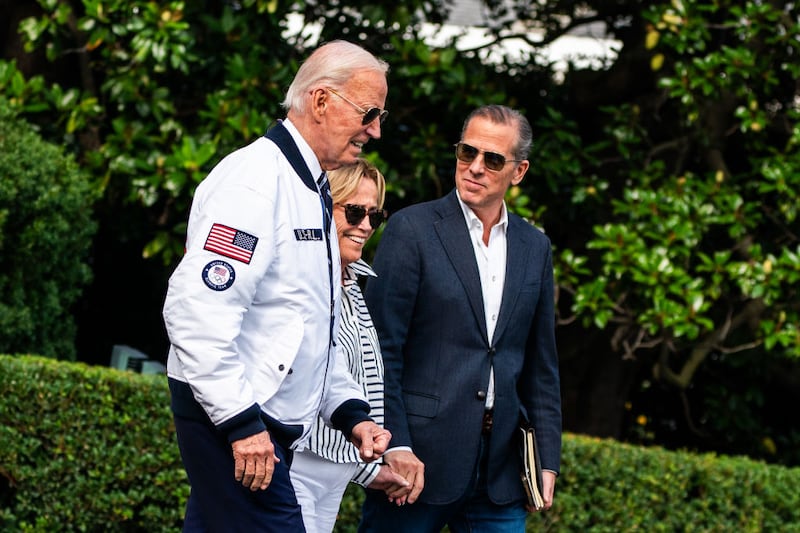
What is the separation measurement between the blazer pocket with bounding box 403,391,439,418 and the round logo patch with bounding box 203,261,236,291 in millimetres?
1248

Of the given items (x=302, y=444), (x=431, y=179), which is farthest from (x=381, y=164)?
(x=302, y=444)

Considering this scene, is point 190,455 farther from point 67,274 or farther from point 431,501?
point 67,274

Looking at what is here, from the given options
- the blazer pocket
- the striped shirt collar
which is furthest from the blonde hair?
the blazer pocket

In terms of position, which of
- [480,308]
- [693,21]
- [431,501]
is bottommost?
[431,501]

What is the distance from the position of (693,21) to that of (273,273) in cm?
477

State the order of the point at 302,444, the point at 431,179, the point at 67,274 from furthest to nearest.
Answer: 1. the point at 431,179
2. the point at 67,274
3. the point at 302,444

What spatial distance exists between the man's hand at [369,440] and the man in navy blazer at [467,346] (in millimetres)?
422

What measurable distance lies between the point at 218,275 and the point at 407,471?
121cm

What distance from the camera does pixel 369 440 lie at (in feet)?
11.0

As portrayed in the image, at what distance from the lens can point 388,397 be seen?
3873mm

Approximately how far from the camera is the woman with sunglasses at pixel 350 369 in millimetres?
3477

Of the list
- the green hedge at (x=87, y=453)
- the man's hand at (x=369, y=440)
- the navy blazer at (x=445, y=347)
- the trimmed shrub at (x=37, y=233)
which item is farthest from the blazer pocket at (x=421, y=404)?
the trimmed shrub at (x=37, y=233)

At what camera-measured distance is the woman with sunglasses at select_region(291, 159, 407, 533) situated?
137 inches

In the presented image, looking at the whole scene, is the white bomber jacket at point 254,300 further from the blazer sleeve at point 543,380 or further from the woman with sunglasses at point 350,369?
the blazer sleeve at point 543,380
